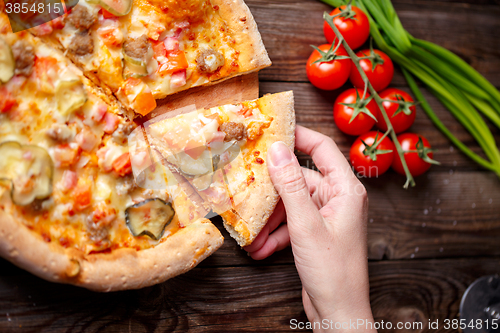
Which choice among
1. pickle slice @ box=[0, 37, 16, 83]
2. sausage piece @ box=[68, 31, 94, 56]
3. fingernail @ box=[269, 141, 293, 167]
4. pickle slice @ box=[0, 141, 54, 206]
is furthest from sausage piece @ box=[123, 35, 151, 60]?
fingernail @ box=[269, 141, 293, 167]

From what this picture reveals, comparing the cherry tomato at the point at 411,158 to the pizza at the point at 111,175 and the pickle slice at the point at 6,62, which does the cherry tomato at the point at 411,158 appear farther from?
the pickle slice at the point at 6,62

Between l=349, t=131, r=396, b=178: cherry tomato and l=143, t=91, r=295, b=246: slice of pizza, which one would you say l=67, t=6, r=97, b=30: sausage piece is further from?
l=349, t=131, r=396, b=178: cherry tomato

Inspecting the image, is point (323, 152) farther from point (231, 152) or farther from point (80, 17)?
point (80, 17)

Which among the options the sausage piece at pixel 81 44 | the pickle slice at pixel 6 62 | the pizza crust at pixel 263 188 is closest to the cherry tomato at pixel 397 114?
the pizza crust at pixel 263 188

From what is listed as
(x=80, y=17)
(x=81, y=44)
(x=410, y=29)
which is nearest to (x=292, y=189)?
(x=81, y=44)

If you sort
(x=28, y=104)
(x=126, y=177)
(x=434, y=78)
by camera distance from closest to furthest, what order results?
(x=28, y=104), (x=126, y=177), (x=434, y=78)

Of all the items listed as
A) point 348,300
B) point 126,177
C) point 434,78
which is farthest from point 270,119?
point 434,78

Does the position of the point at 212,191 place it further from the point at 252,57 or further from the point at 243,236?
the point at 252,57
